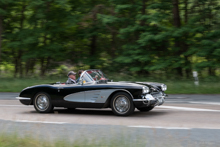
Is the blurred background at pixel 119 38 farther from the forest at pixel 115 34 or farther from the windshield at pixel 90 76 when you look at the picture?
the windshield at pixel 90 76

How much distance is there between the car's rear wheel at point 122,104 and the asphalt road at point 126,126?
180mm

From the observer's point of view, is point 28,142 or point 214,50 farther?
point 214,50

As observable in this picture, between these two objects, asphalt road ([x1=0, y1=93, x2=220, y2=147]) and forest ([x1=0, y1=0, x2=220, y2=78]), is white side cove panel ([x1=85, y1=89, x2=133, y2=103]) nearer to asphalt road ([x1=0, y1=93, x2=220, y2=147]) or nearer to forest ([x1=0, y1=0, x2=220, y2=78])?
asphalt road ([x1=0, y1=93, x2=220, y2=147])

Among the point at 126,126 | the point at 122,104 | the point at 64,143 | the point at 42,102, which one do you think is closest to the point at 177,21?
the point at 42,102

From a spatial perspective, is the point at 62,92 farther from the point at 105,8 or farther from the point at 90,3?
the point at 90,3

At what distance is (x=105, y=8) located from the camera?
2442cm

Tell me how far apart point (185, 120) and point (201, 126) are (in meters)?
0.85

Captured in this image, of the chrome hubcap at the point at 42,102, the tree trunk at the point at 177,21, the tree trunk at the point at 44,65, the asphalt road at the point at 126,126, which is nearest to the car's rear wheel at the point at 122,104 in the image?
the asphalt road at the point at 126,126

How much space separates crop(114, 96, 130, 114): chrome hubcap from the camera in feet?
29.4

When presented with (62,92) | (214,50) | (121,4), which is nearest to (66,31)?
(121,4)

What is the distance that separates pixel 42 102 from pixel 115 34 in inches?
615

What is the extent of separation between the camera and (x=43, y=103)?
10.3 meters

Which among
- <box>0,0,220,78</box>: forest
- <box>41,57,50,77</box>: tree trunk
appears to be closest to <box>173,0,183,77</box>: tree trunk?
<box>0,0,220,78</box>: forest

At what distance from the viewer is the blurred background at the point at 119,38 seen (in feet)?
66.9
